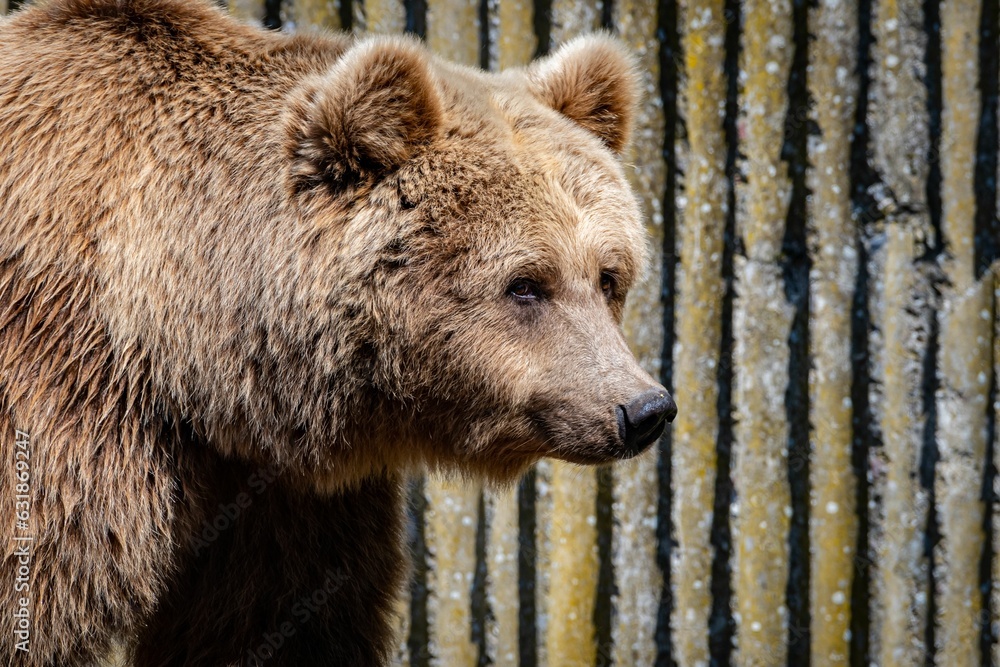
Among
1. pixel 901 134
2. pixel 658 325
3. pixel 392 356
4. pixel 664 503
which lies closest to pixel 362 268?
pixel 392 356

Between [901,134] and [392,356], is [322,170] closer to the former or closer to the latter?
[392,356]

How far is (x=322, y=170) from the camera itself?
2240 millimetres

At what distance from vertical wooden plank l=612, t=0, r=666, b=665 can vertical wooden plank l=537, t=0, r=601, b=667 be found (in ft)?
0.31

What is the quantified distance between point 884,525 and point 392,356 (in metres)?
2.20

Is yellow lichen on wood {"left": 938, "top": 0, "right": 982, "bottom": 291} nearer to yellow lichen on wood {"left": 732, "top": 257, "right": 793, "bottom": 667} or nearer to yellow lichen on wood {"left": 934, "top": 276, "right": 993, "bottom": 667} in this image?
yellow lichen on wood {"left": 934, "top": 276, "right": 993, "bottom": 667}

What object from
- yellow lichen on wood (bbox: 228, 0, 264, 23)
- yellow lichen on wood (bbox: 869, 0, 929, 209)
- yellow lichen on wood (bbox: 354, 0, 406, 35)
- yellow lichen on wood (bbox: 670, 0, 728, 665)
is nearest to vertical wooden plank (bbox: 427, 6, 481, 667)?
yellow lichen on wood (bbox: 670, 0, 728, 665)

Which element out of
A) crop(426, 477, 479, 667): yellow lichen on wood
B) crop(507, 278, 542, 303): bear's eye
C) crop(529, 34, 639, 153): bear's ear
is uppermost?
crop(529, 34, 639, 153): bear's ear

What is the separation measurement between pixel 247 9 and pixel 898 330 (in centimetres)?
255

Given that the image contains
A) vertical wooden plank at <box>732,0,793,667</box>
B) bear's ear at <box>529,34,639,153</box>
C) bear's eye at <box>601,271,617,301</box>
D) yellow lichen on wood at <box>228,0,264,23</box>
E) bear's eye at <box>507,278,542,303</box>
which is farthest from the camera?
vertical wooden plank at <box>732,0,793,667</box>

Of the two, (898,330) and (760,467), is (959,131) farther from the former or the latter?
(760,467)

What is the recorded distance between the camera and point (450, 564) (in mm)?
3574

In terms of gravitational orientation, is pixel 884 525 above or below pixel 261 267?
below

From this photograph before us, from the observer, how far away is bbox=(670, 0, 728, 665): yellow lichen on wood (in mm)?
3480

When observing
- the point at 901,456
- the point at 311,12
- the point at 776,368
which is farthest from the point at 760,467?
the point at 311,12
